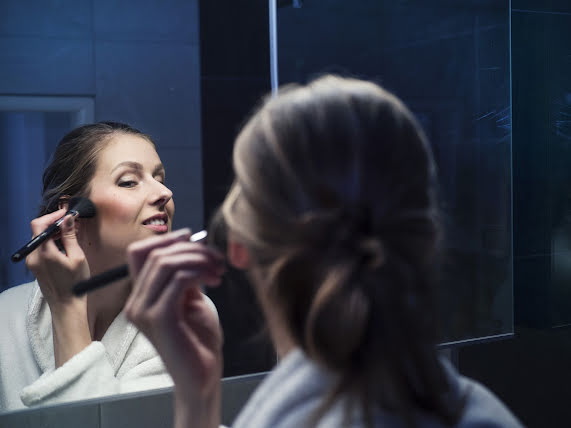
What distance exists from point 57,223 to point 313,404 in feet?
1.89

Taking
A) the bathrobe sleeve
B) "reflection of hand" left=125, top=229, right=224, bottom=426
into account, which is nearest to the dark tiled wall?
the bathrobe sleeve

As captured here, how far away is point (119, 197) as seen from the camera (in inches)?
37.4

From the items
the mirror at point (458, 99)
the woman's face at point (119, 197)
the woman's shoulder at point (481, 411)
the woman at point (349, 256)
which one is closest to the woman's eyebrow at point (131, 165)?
the woman's face at point (119, 197)

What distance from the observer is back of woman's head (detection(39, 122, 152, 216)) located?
2.96 feet

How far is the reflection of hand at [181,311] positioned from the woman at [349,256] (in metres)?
0.06

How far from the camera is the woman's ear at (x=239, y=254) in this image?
1.73 ft

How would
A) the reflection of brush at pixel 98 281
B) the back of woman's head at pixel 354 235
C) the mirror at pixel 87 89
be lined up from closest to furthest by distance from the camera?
1. the back of woman's head at pixel 354 235
2. the reflection of brush at pixel 98 281
3. the mirror at pixel 87 89

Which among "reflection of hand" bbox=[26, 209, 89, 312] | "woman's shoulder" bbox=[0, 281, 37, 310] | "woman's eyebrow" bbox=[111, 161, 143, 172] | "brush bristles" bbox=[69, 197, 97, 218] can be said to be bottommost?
"woman's shoulder" bbox=[0, 281, 37, 310]

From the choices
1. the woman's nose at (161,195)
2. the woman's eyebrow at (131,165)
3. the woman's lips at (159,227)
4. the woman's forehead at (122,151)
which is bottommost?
the woman's lips at (159,227)

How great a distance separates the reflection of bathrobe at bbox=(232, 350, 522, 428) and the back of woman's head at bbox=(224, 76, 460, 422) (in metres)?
0.02

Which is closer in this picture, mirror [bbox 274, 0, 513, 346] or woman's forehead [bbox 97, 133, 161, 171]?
woman's forehead [bbox 97, 133, 161, 171]

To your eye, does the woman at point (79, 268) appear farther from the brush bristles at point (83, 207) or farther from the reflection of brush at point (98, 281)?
the reflection of brush at point (98, 281)

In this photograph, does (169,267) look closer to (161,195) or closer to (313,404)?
(313,404)

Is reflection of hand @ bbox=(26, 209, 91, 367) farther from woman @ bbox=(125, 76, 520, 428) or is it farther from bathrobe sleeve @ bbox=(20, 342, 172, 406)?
woman @ bbox=(125, 76, 520, 428)
